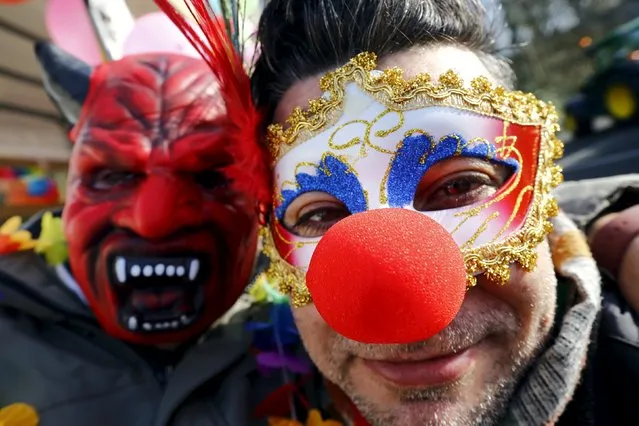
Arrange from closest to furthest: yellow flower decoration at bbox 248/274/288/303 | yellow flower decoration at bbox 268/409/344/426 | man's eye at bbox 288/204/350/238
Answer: man's eye at bbox 288/204/350/238 < yellow flower decoration at bbox 268/409/344/426 < yellow flower decoration at bbox 248/274/288/303

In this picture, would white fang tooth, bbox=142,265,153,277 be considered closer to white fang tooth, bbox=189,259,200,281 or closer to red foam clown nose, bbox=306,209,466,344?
white fang tooth, bbox=189,259,200,281

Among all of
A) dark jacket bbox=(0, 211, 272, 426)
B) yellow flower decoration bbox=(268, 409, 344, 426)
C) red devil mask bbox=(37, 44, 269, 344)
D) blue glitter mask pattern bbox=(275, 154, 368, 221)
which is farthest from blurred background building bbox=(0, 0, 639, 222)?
yellow flower decoration bbox=(268, 409, 344, 426)

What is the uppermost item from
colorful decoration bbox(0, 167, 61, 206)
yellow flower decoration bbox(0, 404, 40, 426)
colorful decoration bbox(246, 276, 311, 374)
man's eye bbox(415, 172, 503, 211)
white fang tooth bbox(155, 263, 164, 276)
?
man's eye bbox(415, 172, 503, 211)

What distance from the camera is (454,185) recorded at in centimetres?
113

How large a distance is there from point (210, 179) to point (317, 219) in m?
0.42

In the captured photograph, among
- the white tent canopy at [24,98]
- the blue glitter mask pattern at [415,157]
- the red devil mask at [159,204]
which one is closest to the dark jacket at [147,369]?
the red devil mask at [159,204]

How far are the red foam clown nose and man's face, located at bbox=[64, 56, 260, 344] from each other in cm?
59

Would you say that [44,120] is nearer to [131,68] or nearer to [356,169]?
[131,68]

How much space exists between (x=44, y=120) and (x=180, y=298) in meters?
3.80

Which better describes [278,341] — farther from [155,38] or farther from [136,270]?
[155,38]

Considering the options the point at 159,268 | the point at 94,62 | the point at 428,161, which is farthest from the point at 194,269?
the point at 94,62

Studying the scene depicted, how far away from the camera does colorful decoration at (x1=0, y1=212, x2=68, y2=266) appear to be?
170 centimetres

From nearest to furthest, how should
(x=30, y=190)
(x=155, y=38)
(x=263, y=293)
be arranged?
(x=155, y=38) < (x=263, y=293) < (x=30, y=190)

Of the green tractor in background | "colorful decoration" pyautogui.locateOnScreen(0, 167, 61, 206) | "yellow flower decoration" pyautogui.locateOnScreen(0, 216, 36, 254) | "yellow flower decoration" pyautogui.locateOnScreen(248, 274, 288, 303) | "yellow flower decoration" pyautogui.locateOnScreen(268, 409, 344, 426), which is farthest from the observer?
"colorful decoration" pyautogui.locateOnScreen(0, 167, 61, 206)
